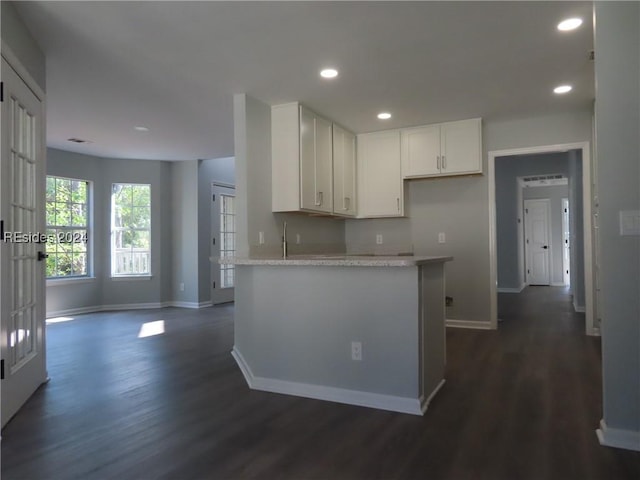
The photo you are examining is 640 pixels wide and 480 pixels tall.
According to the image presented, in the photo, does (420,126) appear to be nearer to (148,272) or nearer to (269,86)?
(269,86)

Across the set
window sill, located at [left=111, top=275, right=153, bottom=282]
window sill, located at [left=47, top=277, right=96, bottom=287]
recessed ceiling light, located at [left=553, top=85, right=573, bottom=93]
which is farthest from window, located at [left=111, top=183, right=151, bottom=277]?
recessed ceiling light, located at [left=553, top=85, right=573, bottom=93]

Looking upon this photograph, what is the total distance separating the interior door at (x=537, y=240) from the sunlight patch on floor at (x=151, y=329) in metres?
8.56

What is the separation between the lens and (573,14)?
2625mm

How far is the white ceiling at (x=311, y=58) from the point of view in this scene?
2590 mm

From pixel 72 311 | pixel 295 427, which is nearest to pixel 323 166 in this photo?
pixel 295 427

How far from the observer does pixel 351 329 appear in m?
2.80

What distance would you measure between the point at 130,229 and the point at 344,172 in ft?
12.8

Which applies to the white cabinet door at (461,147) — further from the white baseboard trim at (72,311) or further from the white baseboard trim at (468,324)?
the white baseboard trim at (72,311)

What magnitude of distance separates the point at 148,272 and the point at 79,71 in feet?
14.0

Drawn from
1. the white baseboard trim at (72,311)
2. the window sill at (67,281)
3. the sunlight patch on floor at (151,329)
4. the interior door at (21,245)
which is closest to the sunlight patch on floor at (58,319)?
the white baseboard trim at (72,311)

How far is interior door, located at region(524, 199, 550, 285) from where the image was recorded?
1056 centimetres

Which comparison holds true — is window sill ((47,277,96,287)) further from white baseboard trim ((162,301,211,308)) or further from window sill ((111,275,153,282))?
white baseboard trim ((162,301,211,308))

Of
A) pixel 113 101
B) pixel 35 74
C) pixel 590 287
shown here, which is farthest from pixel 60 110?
pixel 590 287

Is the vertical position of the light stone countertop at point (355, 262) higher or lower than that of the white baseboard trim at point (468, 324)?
higher
